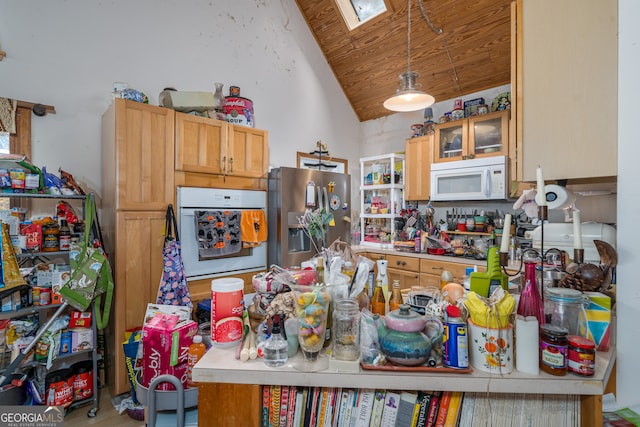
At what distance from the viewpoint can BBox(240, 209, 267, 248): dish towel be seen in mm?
2797

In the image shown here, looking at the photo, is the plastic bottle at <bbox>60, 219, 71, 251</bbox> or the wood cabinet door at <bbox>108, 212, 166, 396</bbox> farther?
the wood cabinet door at <bbox>108, 212, 166, 396</bbox>

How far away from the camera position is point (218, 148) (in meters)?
2.70

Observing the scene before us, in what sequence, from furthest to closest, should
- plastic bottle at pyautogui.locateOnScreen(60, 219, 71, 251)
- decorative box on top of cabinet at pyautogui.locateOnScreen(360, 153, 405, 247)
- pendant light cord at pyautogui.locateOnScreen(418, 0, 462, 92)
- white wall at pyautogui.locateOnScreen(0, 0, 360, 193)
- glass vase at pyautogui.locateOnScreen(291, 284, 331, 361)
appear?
decorative box on top of cabinet at pyautogui.locateOnScreen(360, 153, 405, 247) < pendant light cord at pyautogui.locateOnScreen(418, 0, 462, 92) < white wall at pyautogui.locateOnScreen(0, 0, 360, 193) < plastic bottle at pyautogui.locateOnScreen(60, 219, 71, 251) < glass vase at pyautogui.locateOnScreen(291, 284, 331, 361)

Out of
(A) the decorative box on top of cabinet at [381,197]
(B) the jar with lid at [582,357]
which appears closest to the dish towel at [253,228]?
(A) the decorative box on top of cabinet at [381,197]

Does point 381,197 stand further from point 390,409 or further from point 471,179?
point 390,409

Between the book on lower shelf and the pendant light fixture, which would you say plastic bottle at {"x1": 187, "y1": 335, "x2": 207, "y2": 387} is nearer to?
the book on lower shelf

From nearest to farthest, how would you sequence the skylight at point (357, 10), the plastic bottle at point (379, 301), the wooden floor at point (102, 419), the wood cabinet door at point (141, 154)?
the plastic bottle at point (379, 301) → the wooden floor at point (102, 419) → the wood cabinet door at point (141, 154) → the skylight at point (357, 10)

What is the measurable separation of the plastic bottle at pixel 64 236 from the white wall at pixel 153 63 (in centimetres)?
51

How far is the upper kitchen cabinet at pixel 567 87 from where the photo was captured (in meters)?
1.20

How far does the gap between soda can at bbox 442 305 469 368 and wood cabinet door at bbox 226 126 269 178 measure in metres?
2.29

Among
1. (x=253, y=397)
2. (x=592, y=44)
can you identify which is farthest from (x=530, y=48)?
(x=253, y=397)

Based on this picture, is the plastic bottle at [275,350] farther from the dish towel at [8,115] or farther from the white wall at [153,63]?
the dish towel at [8,115]

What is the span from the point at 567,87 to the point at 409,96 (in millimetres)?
1273

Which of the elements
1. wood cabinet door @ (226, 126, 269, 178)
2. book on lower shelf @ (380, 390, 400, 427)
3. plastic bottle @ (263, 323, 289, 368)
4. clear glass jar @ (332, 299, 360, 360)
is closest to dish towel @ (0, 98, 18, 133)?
wood cabinet door @ (226, 126, 269, 178)
